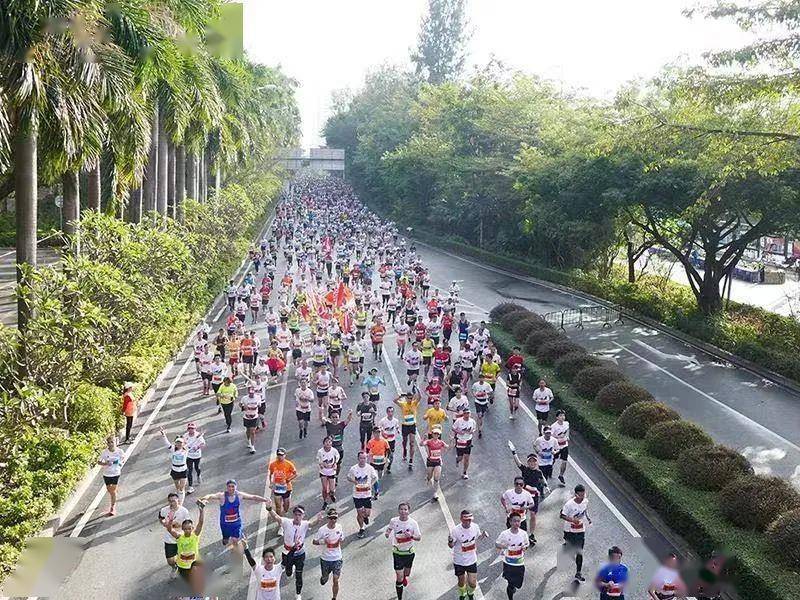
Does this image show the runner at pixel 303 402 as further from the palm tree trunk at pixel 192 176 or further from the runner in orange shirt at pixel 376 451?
the palm tree trunk at pixel 192 176

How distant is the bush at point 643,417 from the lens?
16.2 metres

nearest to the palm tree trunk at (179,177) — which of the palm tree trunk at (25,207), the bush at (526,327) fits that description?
the bush at (526,327)

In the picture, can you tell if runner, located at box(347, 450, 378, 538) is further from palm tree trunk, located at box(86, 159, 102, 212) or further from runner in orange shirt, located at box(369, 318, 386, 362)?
palm tree trunk, located at box(86, 159, 102, 212)

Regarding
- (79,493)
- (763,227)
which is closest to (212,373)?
(79,493)

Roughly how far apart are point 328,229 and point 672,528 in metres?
45.4

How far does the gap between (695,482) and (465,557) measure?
5245mm

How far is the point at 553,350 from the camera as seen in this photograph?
22453 mm

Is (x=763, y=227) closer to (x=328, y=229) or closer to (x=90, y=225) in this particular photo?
(x=90, y=225)

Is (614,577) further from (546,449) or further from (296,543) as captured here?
(546,449)

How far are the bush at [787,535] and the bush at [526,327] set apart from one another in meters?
14.0

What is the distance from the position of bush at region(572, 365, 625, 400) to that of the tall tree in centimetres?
7666

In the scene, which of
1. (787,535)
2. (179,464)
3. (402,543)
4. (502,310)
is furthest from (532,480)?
(502,310)

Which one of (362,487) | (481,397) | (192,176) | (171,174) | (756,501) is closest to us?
(756,501)

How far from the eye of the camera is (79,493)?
13.8 m
